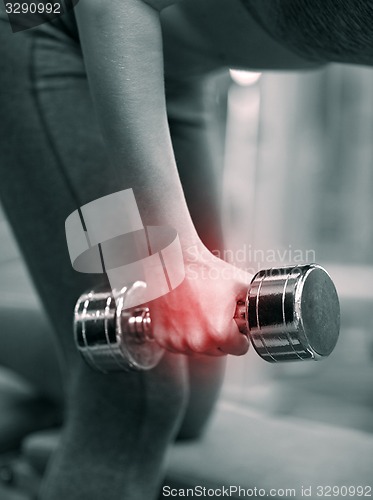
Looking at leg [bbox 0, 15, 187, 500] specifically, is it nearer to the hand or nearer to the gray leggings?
the gray leggings

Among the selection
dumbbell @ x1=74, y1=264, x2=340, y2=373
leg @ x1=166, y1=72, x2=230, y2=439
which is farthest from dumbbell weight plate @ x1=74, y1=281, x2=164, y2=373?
leg @ x1=166, y1=72, x2=230, y2=439

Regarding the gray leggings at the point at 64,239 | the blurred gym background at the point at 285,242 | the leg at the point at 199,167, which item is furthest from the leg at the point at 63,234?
the blurred gym background at the point at 285,242

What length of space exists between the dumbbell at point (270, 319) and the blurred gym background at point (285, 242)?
26cm

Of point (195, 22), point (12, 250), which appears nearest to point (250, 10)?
point (195, 22)

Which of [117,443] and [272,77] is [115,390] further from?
[272,77]

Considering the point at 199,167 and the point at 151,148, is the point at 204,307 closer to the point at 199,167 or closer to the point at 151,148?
the point at 151,148

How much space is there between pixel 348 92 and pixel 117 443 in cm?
310

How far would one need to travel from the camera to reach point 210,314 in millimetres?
574

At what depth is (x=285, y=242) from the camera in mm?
2846

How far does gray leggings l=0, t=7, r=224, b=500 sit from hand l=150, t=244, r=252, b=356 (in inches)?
6.5

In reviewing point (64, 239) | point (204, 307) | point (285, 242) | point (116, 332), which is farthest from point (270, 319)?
point (285, 242)

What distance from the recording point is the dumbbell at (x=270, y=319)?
1.85ft

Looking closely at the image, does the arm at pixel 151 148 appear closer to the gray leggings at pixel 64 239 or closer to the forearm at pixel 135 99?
the forearm at pixel 135 99

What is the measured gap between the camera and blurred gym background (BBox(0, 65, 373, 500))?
3.76 ft
